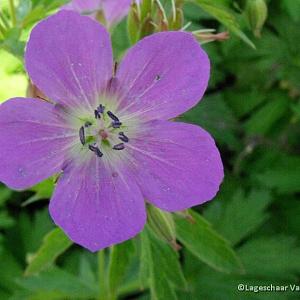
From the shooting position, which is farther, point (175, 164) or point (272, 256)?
point (272, 256)

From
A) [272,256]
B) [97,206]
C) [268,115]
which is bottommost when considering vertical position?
[272,256]

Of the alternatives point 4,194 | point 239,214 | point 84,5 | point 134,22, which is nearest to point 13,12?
point 84,5

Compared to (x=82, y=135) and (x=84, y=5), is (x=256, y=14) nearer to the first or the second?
(x=84, y=5)

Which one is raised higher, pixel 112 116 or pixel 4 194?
pixel 112 116

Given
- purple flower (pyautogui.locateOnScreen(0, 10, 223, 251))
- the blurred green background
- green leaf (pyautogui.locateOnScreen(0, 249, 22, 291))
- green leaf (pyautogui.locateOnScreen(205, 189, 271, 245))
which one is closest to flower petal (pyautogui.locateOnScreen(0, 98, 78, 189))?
purple flower (pyautogui.locateOnScreen(0, 10, 223, 251))

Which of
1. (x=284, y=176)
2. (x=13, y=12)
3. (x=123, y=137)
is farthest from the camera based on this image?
(x=284, y=176)

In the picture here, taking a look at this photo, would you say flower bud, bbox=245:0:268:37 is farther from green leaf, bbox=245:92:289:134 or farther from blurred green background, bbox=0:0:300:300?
green leaf, bbox=245:92:289:134

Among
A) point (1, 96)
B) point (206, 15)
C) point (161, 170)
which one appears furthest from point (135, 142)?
point (206, 15)
